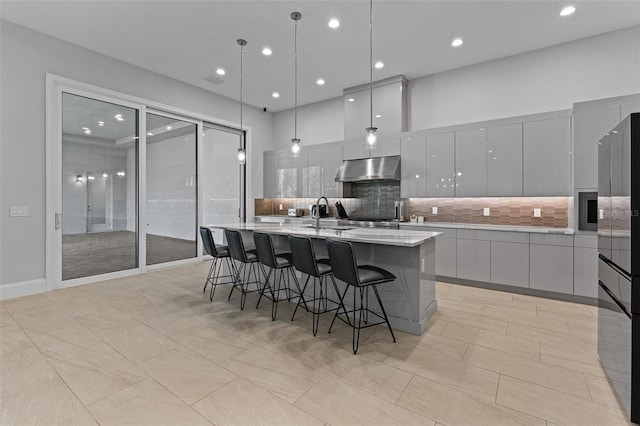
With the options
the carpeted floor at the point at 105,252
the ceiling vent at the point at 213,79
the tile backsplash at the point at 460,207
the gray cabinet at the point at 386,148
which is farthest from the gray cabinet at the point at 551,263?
the carpeted floor at the point at 105,252

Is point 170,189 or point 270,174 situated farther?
point 270,174

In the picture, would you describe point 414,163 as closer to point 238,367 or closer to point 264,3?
point 264,3

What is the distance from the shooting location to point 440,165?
4.95 meters

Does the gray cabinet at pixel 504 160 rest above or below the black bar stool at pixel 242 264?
above

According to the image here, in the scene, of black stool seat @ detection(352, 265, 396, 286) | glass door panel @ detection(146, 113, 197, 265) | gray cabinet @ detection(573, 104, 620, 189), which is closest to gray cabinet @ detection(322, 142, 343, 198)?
glass door panel @ detection(146, 113, 197, 265)

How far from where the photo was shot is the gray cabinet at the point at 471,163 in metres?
4.55

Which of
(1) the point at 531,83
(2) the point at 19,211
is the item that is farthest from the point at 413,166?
(2) the point at 19,211

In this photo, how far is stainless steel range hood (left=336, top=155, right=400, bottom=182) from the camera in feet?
17.4

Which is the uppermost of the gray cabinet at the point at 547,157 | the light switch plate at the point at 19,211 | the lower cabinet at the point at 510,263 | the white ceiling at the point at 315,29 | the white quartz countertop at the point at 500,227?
the white ceiling at the point at 315,29

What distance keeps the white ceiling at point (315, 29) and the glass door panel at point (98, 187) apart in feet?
3.27

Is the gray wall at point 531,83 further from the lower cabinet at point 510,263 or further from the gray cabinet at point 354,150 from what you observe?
the lower cabinet at point 510,263

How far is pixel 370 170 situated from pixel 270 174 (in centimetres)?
287

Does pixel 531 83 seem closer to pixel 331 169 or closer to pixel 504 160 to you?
pixel 504 160

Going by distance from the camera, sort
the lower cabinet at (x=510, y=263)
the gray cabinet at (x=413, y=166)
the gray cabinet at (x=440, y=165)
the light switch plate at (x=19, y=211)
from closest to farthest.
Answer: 1. the light switch plate at (x=19, y=211)
2. the lower cabinet at (x=510, y=263)
3. the gray cabinet at (x=440, y=165)
4. the gray cabinet at (x=413, y=166)
